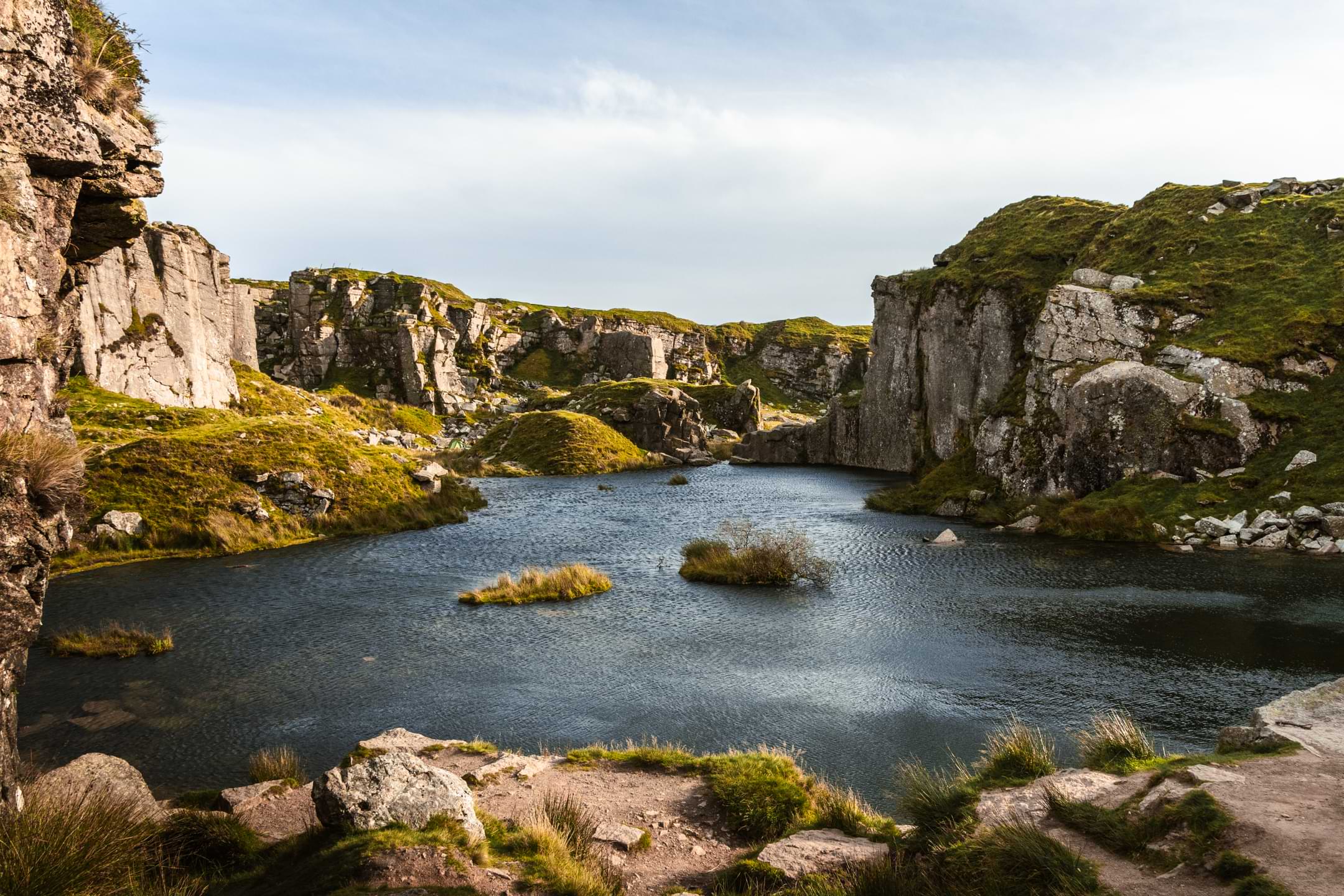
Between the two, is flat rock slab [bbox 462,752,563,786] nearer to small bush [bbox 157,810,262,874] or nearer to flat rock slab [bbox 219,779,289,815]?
flat rock slab [bbox 219,779,289,815]

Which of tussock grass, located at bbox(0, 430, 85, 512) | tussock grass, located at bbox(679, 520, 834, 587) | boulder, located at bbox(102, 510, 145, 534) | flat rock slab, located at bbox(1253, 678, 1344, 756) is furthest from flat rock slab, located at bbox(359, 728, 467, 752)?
boulder, located at bbox(102, 510, 145, 534)

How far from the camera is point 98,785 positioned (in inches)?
490

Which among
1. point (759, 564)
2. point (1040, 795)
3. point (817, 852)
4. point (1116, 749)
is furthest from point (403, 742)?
point (759, 564)

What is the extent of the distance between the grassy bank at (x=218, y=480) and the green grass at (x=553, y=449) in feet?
94.8

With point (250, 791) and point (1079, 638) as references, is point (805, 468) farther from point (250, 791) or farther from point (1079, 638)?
point (250, 791)

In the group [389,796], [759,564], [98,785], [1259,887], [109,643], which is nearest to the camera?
[1259,887]

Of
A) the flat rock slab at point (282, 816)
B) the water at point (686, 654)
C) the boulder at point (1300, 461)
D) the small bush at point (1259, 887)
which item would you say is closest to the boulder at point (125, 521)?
the water at point (686, 654)

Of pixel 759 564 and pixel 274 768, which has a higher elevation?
pixel 759 564

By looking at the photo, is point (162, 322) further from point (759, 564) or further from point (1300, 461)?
point (1300, 461)

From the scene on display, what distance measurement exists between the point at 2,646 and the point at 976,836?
41.9 feet

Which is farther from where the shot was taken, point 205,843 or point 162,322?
point 162,322

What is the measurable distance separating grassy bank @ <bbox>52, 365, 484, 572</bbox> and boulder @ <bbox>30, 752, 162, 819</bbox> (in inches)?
907

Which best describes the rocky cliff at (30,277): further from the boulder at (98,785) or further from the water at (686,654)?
the water at (686,654)

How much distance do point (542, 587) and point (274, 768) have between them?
16207mm
